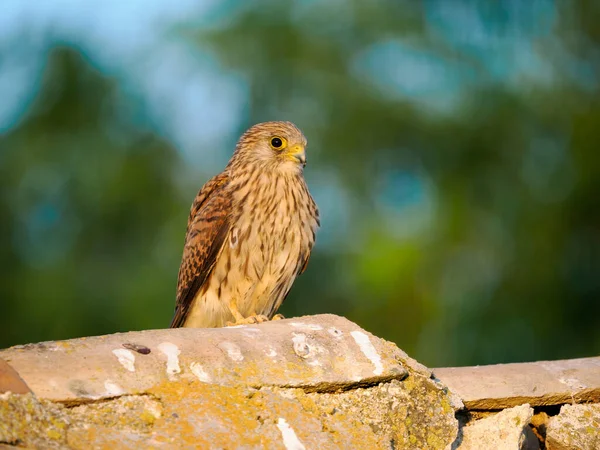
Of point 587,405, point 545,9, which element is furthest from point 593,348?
point 587,405

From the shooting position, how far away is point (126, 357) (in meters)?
2.51

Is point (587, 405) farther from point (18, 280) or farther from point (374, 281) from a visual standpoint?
point (18, 280)

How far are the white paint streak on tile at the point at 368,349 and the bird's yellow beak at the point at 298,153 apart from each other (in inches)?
93.5

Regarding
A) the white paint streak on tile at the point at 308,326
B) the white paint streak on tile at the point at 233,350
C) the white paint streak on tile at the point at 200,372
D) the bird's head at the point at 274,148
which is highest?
the bird's head at the point at 274,148

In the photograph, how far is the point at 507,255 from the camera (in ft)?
41.7

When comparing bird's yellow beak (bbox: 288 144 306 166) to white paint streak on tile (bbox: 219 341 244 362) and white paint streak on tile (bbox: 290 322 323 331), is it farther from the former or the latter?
white paint streak on tile (bbox: 219 341 244 362)

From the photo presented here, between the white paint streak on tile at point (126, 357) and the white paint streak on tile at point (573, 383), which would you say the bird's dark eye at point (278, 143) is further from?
the white paint streak on tile at point (126, 357)

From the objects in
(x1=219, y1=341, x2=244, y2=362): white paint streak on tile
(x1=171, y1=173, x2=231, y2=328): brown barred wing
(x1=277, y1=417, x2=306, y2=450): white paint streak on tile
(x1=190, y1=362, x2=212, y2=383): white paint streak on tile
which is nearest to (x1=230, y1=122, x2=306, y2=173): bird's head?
(x1=171, y1=173, x2=231, y2=328): brown barred wing

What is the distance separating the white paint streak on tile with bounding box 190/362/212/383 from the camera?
2549 mm

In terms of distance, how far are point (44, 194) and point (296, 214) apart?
370 inches

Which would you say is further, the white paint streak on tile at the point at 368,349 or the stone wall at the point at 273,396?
the white paint streak on tile at the point at 368,349

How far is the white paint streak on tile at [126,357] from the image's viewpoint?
97.9 inches

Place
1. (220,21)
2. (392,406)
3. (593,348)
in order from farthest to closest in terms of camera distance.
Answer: (220,21) → (593,348) → (392,406)

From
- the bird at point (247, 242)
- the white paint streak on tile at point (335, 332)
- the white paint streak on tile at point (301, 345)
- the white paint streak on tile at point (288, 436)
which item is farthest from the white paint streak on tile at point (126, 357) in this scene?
the bird at point (247, 242)
